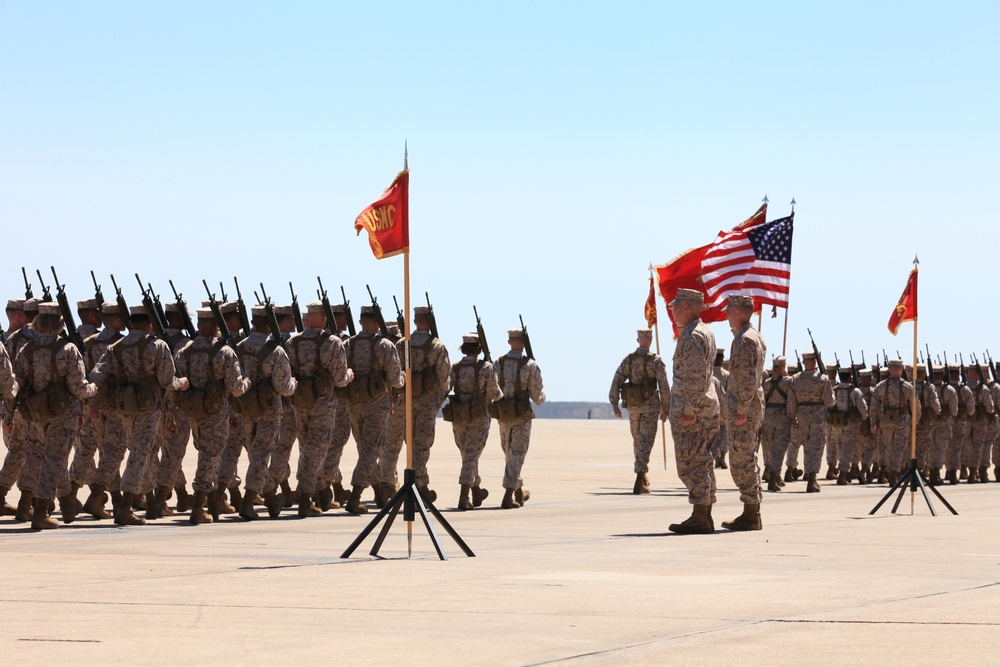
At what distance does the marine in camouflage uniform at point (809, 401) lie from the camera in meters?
26.0

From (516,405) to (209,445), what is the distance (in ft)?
14.0

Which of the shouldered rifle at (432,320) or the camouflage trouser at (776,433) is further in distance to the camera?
the camouflage trouser at (776,433)

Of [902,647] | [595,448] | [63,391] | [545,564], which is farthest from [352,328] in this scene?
[595,448]

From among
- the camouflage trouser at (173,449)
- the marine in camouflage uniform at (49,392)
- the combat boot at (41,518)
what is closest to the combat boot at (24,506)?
the marine in camouflage uniform at (49,392)

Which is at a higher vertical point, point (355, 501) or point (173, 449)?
point (173, 449)

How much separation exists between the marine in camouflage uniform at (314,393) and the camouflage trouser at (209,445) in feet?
3.29

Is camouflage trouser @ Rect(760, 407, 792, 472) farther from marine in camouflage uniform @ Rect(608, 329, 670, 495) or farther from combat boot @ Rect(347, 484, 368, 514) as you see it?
combat boot @ Rect(347, 484, 368, 514)

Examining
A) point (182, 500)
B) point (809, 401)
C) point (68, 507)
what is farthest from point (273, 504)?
point (809, 401)

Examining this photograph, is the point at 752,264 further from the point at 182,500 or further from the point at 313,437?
the point at 182,500

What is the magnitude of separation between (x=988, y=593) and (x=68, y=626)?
5158 mm

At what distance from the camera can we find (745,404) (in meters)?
14.6

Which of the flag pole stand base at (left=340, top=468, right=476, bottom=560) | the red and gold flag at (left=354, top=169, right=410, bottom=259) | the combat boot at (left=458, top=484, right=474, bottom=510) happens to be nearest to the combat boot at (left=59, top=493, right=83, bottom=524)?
the combat boot at (left=458, top=484, right=474, bottom=510)

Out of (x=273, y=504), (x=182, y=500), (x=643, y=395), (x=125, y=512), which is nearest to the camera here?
(x=125, y=512)

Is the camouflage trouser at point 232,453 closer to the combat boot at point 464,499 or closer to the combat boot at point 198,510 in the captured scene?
the combat boot at point 198,510
